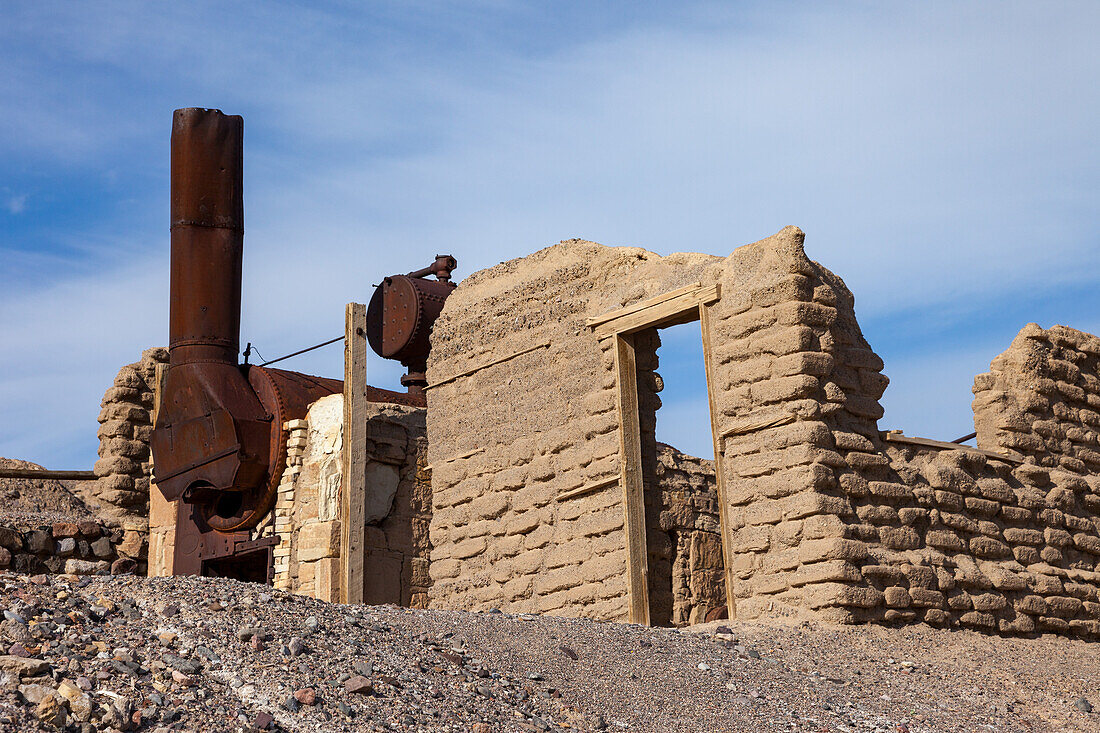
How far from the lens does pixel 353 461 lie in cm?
1202

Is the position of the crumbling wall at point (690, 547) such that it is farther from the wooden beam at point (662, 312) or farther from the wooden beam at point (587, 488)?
the wooden beam at point (662, 312)

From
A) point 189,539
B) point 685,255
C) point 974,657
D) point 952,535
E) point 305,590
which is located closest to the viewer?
point 974,657

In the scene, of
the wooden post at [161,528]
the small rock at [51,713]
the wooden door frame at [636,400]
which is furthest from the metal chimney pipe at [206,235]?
the small rock at [51,713]

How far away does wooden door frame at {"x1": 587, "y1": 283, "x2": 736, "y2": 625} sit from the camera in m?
9.51

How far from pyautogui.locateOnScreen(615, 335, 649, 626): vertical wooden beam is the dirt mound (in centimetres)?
882

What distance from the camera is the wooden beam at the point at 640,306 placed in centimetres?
986

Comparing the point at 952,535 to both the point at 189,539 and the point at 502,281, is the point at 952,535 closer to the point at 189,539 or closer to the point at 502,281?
the point at 502,281

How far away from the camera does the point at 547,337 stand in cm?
1088

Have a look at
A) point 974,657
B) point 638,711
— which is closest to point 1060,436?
point 974,657

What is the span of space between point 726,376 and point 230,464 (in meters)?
5.98

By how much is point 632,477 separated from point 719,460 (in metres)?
0.79

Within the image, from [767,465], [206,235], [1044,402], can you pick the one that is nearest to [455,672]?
[767,465]

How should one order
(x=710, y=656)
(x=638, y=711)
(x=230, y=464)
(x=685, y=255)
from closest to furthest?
(x=638, y=711) → (x=710, y=656) → (x=685, y=255) → (x=230, y=464)

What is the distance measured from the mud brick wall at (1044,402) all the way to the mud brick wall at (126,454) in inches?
415
